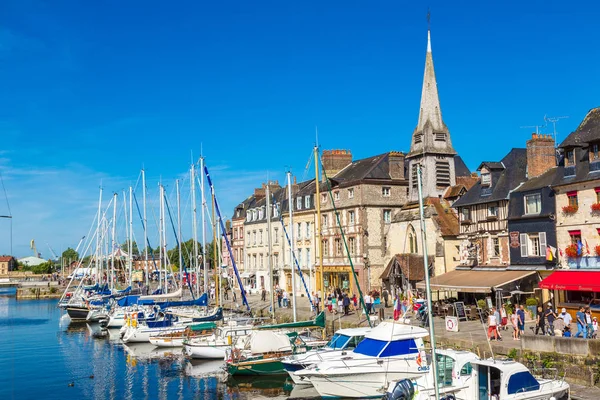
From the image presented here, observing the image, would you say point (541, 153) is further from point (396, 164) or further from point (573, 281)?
point (396, 164)

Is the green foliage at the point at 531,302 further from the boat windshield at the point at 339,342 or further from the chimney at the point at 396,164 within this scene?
the chimney at the point at 396,164

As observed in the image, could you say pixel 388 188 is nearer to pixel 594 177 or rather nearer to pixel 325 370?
pixel 594 177

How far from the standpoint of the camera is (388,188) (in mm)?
48438

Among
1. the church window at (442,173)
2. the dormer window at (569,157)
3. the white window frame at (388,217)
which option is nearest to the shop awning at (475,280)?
the dormer window at (569,157)

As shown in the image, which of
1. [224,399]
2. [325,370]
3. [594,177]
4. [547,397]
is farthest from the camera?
[594,177]

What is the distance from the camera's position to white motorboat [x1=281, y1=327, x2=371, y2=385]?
77.5 feet

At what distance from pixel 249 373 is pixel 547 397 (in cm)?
1340

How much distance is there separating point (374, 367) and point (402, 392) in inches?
151

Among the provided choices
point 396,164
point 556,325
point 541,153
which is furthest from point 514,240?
point 396,164

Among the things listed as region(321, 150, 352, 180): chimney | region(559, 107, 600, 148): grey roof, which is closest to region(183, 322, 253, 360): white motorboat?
region(559, 107, 600, 148): grey roof

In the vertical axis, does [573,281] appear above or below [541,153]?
below

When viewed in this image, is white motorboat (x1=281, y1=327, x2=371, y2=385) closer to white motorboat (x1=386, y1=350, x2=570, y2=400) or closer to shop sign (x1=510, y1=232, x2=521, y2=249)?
white motorboat (x1=386, y1=350, x2=570, y2=400)

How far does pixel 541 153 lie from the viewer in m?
35.1

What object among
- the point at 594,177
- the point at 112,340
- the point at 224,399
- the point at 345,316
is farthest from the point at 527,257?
the point at 112,340
